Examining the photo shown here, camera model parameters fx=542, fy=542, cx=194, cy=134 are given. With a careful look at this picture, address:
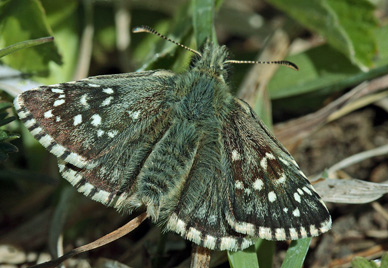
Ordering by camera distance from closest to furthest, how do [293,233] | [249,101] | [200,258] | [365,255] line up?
[293,233]
[200,258]
[365,255]
[249,101]

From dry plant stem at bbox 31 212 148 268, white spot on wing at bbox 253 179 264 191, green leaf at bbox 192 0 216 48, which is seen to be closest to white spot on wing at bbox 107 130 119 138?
dry plant stem at bbox 31 212 148 268

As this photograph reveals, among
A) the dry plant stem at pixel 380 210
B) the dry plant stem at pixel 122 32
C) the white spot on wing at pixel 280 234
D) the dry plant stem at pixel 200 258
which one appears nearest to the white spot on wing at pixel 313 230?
the white spot on wing at pixel 280 234

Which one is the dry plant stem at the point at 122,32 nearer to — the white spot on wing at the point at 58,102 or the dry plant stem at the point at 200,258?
the white spot on wing at the point at 58,102

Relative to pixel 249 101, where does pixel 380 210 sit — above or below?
below

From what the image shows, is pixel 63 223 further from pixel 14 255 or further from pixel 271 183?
pixel 271 183

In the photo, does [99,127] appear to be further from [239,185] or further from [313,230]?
[313,230]

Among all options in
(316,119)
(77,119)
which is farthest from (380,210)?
(77,119)
